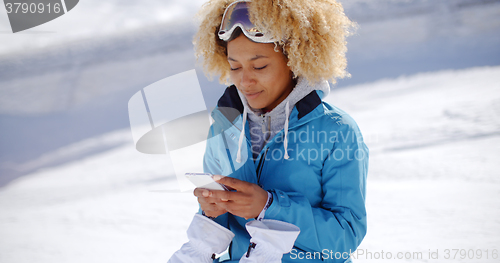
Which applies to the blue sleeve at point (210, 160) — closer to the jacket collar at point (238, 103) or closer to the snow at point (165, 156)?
the jacket collar at point (238, 103)

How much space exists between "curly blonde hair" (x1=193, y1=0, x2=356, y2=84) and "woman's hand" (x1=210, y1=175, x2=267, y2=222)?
329 mm

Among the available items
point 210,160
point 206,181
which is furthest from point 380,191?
point 206,181

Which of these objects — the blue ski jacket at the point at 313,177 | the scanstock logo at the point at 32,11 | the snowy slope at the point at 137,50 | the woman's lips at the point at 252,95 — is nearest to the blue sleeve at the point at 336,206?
the blue ski jacket at the point at 313,177

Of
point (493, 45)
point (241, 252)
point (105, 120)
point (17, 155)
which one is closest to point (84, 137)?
point (105, 120)

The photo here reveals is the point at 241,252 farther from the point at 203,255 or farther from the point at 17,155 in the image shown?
the point at 17,155

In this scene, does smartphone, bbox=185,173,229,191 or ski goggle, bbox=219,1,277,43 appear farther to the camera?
ski goggle, bbox=219,1,277,43

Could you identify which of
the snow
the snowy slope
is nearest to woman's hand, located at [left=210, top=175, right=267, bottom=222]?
the snow

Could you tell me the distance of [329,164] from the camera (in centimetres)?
79

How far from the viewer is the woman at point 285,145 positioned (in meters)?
0.72

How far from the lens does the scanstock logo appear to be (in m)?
3.11

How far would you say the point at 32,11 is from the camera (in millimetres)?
3160

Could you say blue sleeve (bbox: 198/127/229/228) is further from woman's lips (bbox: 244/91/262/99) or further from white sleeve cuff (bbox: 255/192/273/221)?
white sleeve cuff (bbox: 255/192/273/221)

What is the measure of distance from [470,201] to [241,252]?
158 centimetres

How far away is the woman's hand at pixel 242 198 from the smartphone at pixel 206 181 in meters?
0.01
